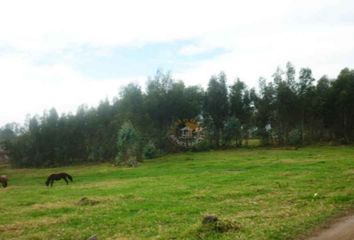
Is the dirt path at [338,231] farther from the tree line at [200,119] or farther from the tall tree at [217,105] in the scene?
the tall tree at [217,105]

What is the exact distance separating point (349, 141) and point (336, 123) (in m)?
5.24

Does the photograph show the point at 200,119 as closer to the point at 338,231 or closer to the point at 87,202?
the point at 87,202

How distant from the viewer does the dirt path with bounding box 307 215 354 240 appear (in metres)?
13.6

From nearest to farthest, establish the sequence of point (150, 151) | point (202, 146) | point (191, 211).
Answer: point (191, 211) → point (150, 151) → point (202, 146)

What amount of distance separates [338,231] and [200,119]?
80.0 metres

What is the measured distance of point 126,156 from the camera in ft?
234

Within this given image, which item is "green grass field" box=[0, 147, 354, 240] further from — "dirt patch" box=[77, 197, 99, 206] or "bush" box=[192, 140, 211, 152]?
"bush" box=[192, 140, 211, 152]

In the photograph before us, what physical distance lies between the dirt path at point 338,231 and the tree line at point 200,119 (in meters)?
57.8

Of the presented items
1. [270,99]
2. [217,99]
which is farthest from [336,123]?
[217,99]

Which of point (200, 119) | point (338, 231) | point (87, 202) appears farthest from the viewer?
point (200, 119)

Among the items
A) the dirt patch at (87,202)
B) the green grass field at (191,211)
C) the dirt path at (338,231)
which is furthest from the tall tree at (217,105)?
the dirt path at (338,231)

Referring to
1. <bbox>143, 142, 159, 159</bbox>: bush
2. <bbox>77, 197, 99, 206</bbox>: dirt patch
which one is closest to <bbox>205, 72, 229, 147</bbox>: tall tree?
<bbox>143, 142, 159, 159</bbox>: bush

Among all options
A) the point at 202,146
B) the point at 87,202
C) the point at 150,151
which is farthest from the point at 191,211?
the point at 202,146

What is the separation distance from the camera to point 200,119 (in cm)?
9425
